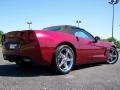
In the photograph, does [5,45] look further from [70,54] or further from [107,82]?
[107,82]

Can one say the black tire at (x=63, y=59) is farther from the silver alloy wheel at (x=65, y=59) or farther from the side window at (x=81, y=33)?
the side window at (x=81, y=33)

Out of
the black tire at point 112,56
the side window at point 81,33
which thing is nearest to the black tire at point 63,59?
the side window at point 81,33

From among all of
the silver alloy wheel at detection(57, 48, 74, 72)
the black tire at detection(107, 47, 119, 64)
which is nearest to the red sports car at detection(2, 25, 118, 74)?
the silver alloy wheel at detection(57, 48, 74, 72)

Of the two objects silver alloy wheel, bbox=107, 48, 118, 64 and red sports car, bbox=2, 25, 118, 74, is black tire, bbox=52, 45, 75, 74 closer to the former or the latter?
red sports car, bbox=2, 25, 118, 74

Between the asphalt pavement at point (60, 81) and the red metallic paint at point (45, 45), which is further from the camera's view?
the red metallic paint at point (45, 45)

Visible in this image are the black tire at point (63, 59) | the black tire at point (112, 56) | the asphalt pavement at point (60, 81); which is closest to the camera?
the asphalt pavement at point (60, 81)

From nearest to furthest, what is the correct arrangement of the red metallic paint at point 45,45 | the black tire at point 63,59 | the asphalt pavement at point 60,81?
the asphalt pavement at point 60,81
the red metallic paint at point 45,45
the black tire at point 63,59

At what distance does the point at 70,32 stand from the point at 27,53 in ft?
5.13

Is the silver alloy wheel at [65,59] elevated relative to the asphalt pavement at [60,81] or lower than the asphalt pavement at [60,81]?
elevated

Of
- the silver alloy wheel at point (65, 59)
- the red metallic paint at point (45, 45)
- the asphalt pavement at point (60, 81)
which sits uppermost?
the red metallic paint at point (45, 45)

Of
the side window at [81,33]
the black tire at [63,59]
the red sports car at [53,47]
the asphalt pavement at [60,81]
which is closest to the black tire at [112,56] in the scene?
the red sports car at [53,47]

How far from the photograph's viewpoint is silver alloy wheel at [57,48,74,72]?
7.18 meters

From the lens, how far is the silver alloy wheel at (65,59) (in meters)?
7.18

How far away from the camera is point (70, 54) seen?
24.5ft
